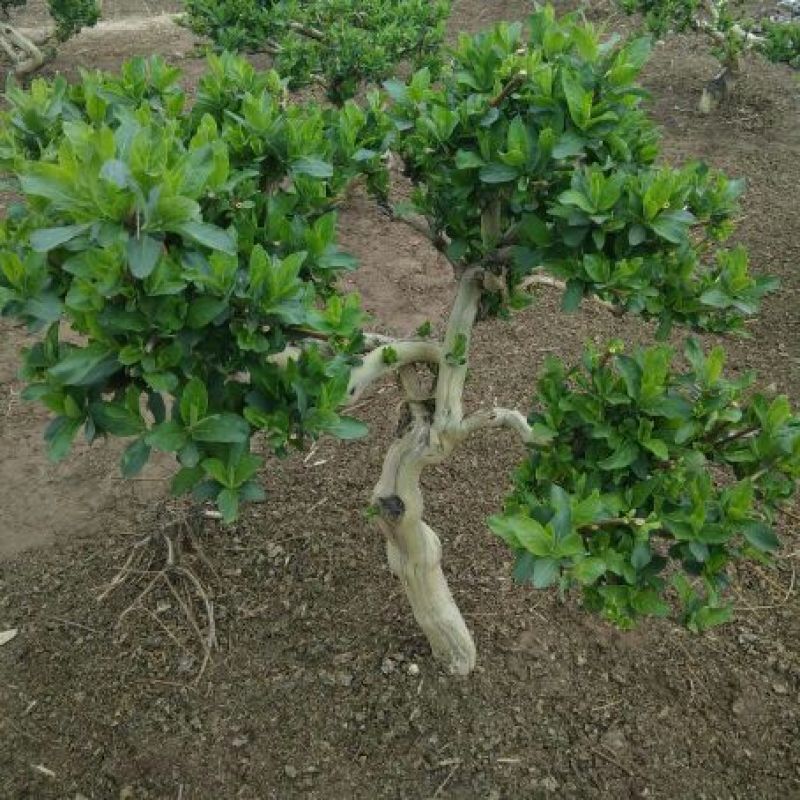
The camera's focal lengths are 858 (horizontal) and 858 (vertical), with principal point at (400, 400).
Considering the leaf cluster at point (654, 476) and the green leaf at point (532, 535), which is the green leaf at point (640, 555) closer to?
the leaf cluster at point (654, 476)

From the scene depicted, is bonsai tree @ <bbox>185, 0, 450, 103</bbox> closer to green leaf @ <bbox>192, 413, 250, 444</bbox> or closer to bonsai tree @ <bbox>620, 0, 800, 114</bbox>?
bonsai tree @ <bbox>620, 0, 800, 114</bbox>

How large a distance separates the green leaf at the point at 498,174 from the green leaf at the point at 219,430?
69 centimetres

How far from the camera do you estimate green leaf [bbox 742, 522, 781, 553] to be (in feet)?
5.03

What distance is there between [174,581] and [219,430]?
1.77 m

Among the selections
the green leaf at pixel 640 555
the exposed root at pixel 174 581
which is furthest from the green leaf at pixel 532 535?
the exposed root at pixel 174 581

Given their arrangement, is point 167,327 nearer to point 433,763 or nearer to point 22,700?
point 433,763

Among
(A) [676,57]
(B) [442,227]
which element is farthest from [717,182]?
(A) [676,57]

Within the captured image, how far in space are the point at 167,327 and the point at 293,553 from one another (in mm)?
1884

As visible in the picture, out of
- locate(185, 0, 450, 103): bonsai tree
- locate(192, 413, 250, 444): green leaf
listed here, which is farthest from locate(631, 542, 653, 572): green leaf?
locate(185, 0, 450, 103): bonsai tree

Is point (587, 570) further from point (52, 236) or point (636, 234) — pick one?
point (52, 236)

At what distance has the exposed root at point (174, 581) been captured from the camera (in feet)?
9.37

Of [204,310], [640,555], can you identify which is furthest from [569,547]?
[204,310]

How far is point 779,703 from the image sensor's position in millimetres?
2617

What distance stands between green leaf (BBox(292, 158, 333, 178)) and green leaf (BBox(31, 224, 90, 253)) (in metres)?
0.59
